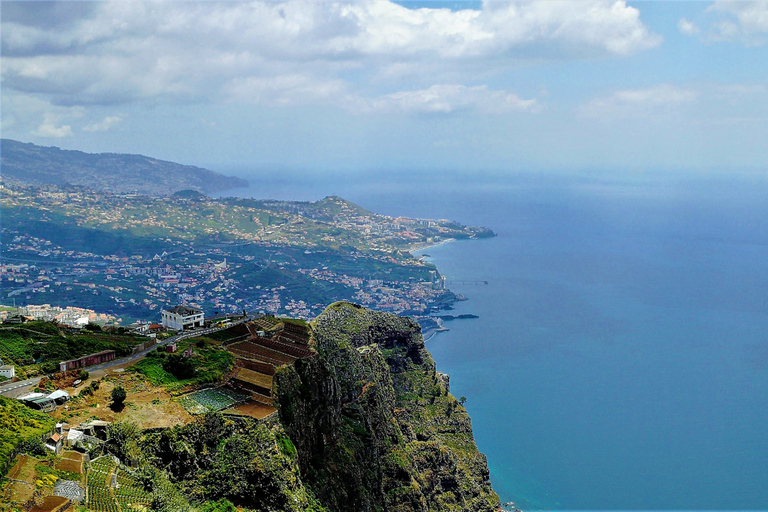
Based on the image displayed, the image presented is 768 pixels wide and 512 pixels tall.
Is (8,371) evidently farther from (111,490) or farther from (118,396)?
(111,490)

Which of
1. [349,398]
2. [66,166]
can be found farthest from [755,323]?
[66,166]

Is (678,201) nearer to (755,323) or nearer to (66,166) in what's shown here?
(755,323)

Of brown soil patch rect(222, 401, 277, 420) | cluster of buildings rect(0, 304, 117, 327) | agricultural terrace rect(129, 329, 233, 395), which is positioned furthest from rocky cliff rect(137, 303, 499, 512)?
cluster of buildings rect(0, 304, 117, 327)

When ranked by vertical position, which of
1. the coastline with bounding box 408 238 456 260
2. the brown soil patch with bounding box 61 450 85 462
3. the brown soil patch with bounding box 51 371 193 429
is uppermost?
the brown soil patch with bounding box 51 371 193 429

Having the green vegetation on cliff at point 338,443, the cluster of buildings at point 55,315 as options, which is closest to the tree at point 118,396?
the green vegetation on cliff at point 338,443

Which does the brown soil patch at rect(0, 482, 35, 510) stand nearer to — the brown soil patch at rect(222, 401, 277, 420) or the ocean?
the brown soil patch at rect(222, 401, 277, 420)

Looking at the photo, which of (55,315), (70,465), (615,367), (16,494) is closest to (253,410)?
(70,465)
